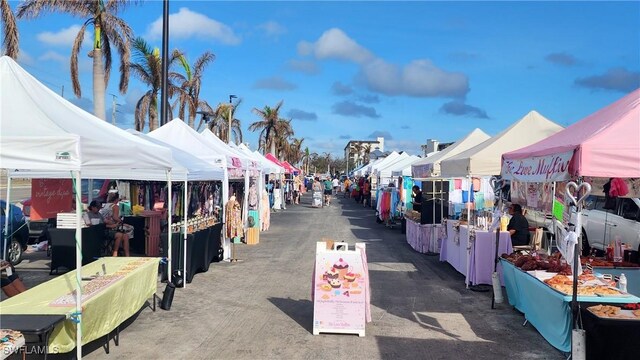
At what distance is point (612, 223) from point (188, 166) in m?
10.6

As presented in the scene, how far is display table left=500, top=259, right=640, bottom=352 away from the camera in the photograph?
17.5 feet

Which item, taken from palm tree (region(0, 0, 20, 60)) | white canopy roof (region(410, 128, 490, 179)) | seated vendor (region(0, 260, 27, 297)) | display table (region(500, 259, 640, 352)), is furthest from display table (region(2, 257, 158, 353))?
palm tree (region(0, 0, 20, 60))

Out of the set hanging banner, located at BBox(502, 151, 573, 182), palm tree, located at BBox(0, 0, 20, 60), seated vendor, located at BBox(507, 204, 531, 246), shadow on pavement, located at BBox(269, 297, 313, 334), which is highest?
palm tree, located at BBox(0, 0, 20, 60)

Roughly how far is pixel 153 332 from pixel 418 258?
309 inches

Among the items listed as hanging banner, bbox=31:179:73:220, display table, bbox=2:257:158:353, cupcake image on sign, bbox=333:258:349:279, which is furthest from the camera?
hanging banner, bbox=31:179:73:220

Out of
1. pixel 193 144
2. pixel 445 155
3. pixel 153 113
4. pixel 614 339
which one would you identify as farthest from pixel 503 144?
pixel 153 113

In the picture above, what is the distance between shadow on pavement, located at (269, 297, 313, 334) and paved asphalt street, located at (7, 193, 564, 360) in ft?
0.05

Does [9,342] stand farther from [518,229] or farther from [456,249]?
[456,249]

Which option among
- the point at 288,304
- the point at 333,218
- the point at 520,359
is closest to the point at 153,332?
the point at 288,304

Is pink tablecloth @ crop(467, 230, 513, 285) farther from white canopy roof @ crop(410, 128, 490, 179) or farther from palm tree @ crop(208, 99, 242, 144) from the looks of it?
palm tree @ crop(208, 99, 242, 144)

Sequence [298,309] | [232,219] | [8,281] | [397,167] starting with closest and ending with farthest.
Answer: [8,281] → [298,309] → [232,219] → [397,167]

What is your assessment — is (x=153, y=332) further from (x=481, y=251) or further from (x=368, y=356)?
(x=481, y=251)

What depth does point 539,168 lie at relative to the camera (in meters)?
5.87

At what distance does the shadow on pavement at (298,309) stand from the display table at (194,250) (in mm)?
→ 1977
